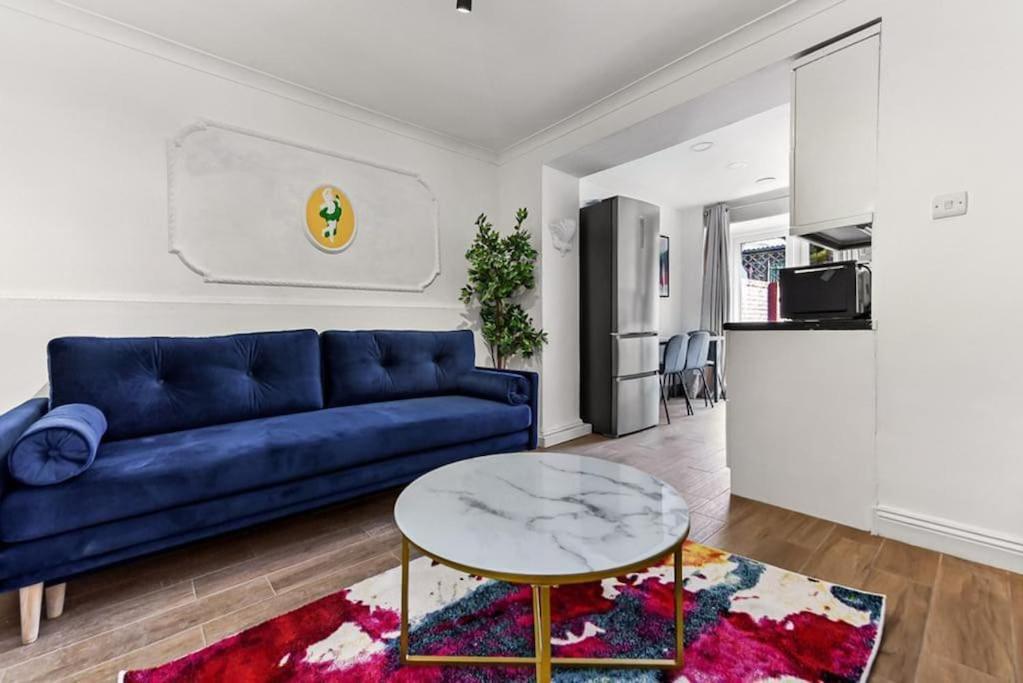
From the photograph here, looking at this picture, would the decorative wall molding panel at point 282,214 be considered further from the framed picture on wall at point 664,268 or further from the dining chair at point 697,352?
the framed picture on wall at point 664,268

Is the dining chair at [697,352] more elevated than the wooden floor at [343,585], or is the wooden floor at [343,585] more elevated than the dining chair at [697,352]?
the dining chair at [697,352]

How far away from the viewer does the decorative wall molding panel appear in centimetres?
240

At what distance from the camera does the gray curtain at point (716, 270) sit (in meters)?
5.57

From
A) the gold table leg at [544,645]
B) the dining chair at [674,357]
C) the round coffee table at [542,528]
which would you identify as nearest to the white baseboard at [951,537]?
the round coffee table at [542,528]

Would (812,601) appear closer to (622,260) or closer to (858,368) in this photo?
(858,368)

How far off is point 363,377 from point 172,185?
55.3 inches

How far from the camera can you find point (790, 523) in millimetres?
2029

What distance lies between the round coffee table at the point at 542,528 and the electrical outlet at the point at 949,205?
1.62 m

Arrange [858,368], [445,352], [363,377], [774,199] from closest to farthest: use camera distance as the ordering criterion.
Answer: [858,368] < [363,377] < [445,352] < [774,199]

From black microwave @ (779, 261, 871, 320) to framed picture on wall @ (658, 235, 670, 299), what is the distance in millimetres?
3589

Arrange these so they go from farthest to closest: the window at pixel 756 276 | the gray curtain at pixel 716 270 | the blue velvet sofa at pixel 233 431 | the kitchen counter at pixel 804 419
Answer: the window at pixel 756 276 < the gray curtain at pixel 716 270 < the kitchen counter at pixel 804 419 < the blue velvet sofa at pixel 233 431

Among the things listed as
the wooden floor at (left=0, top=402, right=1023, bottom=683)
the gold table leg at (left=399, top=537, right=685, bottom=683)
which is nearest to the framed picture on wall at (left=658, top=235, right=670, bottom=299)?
the wooden floor at (left=0, top=402, right=1023, bottom=683)

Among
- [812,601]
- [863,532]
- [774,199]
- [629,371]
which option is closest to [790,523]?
[863,532]

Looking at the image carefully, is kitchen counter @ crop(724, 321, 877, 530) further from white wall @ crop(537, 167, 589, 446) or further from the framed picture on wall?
the framed picture on wall
